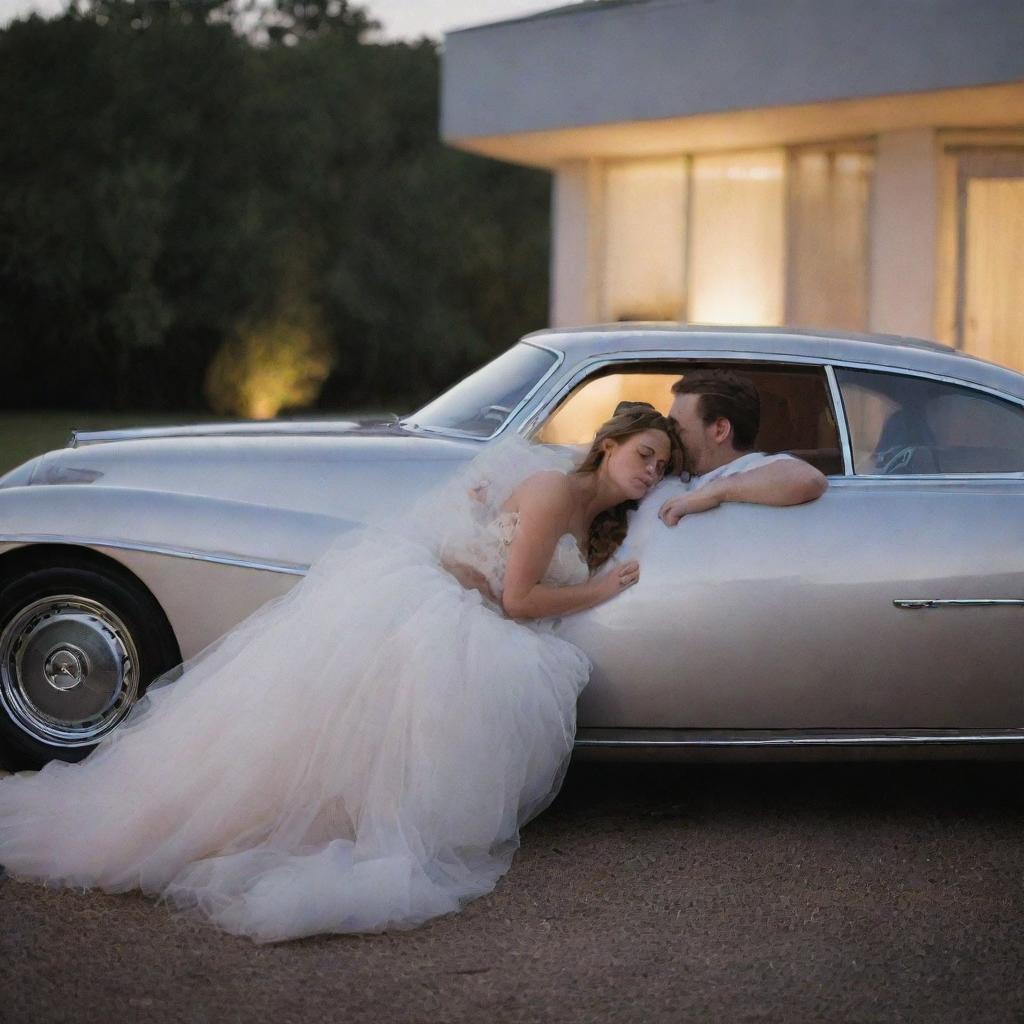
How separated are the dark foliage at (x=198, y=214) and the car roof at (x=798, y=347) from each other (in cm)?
3357

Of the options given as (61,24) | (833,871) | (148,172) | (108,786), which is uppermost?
(61,24)

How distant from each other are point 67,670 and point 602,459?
181 centimetres

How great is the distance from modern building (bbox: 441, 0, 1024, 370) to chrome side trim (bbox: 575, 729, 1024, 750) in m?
8.91

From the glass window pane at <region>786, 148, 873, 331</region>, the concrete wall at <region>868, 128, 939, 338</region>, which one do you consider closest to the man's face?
the concrete wall at <region>868, 128, 939, 338</region>

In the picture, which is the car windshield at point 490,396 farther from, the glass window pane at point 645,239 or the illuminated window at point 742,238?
the glass window pane at point 645,239

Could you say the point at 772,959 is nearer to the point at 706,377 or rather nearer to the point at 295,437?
the point at 706,377

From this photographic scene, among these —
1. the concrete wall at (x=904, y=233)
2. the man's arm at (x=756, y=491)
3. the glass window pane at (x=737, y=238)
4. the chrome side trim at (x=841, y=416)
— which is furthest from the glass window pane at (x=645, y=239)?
the man's arm at (x=756, y=491)

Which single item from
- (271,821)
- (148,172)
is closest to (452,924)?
(271,821)

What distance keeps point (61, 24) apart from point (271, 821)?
38.9m

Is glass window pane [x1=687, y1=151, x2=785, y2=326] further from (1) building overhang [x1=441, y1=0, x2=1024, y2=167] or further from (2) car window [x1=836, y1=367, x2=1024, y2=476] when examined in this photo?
(2) car window [x1=836, y1=367, x2=1024, y2=476]

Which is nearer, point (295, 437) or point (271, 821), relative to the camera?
point (271, 821)

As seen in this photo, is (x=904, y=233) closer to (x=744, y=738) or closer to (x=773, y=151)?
(x=773, y=151)

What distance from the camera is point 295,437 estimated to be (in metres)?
4.90

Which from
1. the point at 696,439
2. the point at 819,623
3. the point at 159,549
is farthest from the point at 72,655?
the point at 819,623
